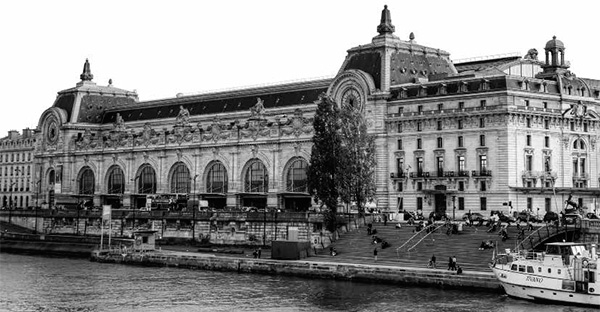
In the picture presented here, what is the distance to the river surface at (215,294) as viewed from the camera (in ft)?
242

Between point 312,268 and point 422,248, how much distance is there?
42.7 ft

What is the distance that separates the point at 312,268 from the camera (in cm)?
9275

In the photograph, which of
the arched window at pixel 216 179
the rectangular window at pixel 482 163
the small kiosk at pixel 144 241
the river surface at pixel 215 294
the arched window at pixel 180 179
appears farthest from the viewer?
the arched window at pixel 180 179

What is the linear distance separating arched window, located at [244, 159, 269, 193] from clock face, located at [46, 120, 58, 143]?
5656 centimetres

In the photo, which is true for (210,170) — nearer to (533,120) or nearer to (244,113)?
(244,113)

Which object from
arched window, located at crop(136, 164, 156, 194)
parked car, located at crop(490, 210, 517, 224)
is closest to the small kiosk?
parked car, located at crop(490, 210, 517, 224)

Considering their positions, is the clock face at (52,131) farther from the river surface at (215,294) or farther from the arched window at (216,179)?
the river surface at (215,294)

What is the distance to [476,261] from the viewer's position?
295 feet

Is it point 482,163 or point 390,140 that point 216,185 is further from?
point 482,163

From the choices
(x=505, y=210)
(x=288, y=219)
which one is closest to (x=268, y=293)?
(x=288, y=219)

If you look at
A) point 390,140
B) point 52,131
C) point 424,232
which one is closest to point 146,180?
point 52,131

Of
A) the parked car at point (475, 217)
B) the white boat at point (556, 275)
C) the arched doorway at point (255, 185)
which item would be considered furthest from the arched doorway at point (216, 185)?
the white boat at point (556, 275)

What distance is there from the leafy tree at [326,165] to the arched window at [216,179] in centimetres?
4434

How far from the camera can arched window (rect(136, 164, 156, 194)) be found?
169 m
